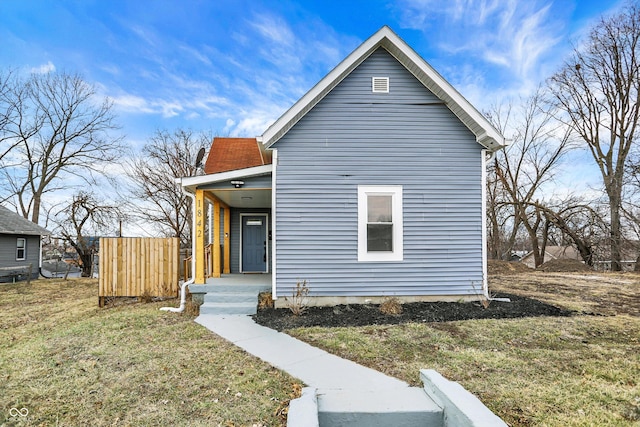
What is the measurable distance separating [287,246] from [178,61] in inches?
541

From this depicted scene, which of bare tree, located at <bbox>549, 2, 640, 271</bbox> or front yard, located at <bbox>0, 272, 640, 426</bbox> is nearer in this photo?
front yard, located at <bbox>0, 272, 640, 426</bbox>

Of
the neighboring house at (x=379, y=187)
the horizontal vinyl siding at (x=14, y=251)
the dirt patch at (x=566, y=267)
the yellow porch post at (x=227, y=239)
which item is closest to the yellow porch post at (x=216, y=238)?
the yellow porch post at (x=227, y=239)

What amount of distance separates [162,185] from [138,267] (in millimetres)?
16596

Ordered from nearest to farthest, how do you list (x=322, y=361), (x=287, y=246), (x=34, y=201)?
(x=322, y=361) → (x=287, y=246) → (x=34, y=201)

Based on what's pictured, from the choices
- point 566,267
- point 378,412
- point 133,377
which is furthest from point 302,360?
point 566,267

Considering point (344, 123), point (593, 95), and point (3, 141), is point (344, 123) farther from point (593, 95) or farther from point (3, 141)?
point (3, 141)

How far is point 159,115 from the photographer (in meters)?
23.5

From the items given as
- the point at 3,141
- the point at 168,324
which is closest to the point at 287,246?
the point at 168,324

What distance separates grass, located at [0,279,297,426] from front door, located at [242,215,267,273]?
15.1 feet

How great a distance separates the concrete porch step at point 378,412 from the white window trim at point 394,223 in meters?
4.41

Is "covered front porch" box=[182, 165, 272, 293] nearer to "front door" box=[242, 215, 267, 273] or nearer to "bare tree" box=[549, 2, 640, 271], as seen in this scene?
"front door" box=[242, 215, 267, 273]

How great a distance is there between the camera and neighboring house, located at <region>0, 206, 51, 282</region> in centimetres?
1688

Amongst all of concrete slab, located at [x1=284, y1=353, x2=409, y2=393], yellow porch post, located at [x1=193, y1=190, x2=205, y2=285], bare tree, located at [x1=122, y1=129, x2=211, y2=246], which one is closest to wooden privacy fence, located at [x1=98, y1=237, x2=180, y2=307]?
yellow porch post, located at [x1=193, y1=190, x2=205, y2=285]

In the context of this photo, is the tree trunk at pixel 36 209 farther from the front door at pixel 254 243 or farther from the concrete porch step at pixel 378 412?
the concrete porch step at pixel 378 412
